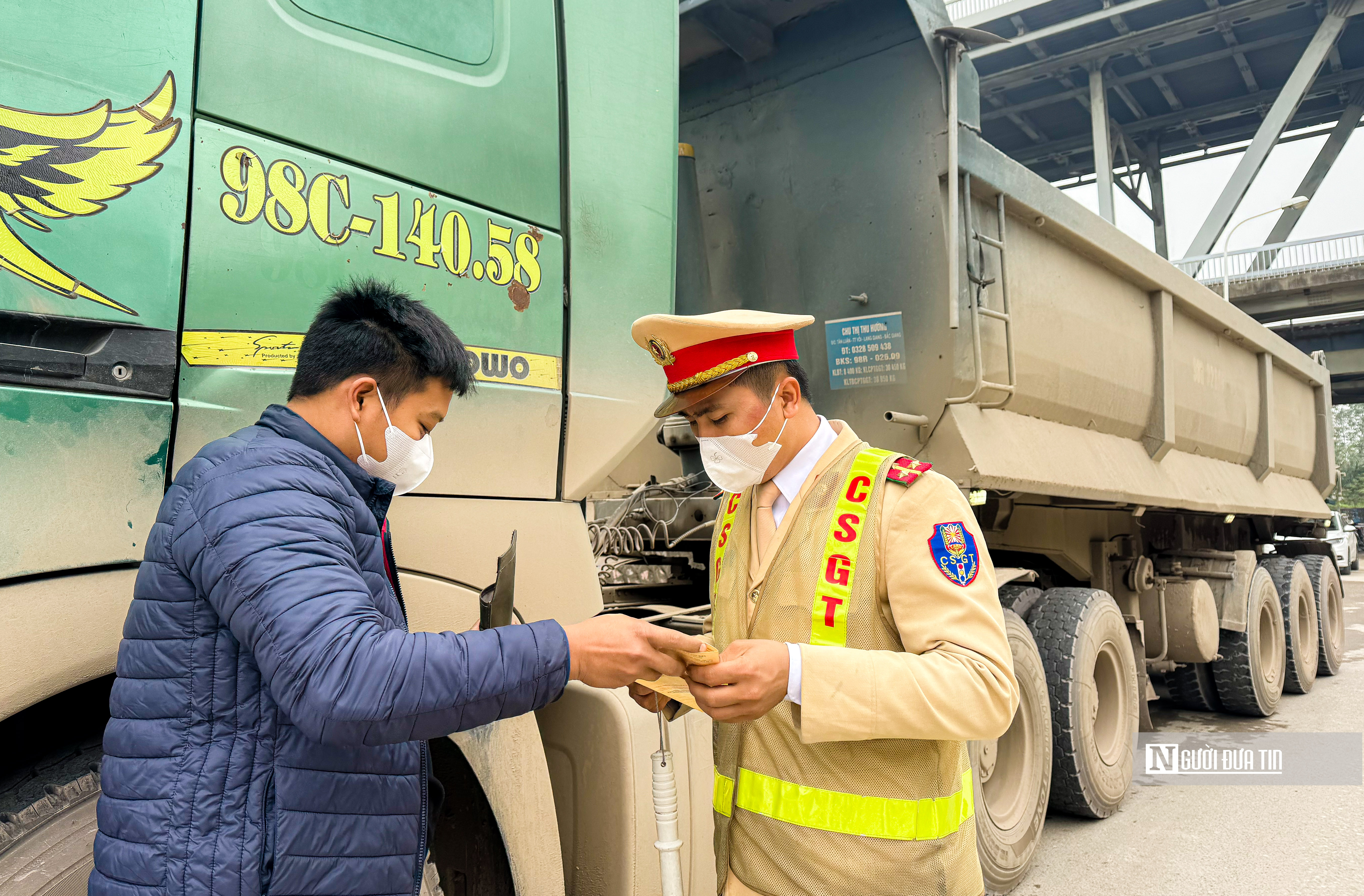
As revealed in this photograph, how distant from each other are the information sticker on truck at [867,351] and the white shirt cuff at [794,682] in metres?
2.37

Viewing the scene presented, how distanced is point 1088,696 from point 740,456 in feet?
9.94

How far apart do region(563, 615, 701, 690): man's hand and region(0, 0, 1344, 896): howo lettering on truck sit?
1.11ft

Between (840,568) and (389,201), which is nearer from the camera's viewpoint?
(840,568)

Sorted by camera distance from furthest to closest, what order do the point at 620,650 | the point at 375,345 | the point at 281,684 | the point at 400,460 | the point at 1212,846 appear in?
the point at 1212,846
the point at 400,460
the point at 375,345
the point at 620,650
the point at 281,684

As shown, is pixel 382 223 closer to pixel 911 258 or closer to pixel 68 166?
pixel 68 166

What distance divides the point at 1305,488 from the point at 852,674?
9.09m

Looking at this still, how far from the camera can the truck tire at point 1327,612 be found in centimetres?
780

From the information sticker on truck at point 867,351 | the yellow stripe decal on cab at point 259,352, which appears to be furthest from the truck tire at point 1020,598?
the yellow stripe decal on cab at point 259,352

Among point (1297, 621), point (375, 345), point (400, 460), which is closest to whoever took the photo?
point (375, 345)

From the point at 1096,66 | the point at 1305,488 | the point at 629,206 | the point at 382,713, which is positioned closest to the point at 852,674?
the point at 382,713

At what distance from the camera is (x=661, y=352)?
167cm

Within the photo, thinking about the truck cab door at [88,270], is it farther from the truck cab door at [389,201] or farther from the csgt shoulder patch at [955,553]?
the csgt shoulder patch at [955,553]

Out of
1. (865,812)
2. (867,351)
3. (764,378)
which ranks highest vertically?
(867,351)

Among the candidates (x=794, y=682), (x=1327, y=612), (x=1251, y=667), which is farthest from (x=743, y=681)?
(x=1327, y=612)
